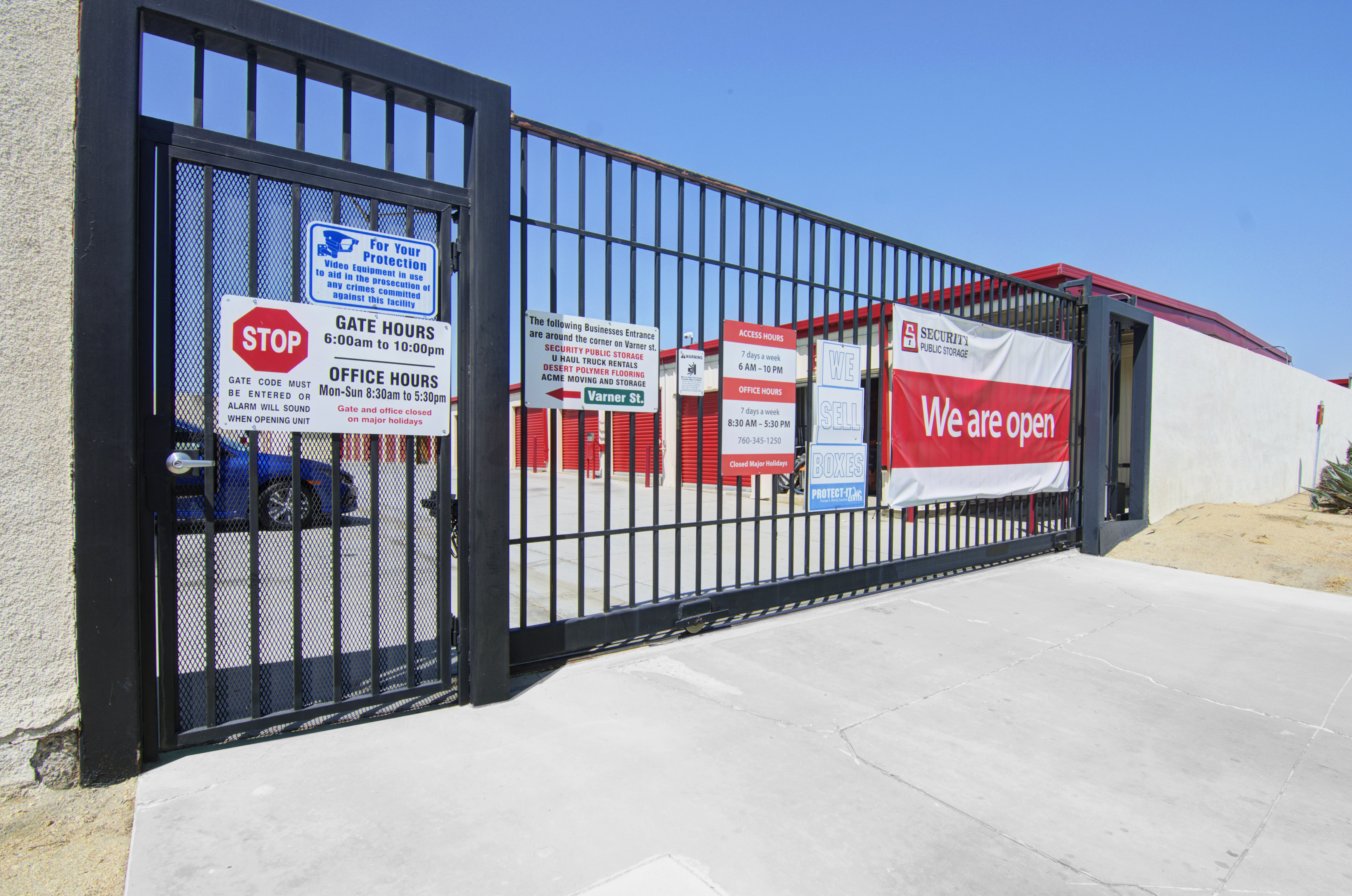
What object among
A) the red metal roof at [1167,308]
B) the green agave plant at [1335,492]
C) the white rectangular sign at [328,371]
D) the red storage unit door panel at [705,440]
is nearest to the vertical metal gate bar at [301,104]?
the white rectangular sign at [328,371]

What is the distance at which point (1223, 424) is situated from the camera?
39.1 ft

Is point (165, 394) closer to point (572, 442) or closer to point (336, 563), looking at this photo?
point (336, 563)

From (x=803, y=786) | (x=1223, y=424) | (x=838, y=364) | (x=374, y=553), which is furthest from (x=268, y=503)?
(x=1223, y=424)

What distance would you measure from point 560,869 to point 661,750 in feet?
2.97

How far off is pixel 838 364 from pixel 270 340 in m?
4.14

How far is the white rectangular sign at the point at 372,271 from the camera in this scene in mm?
3141

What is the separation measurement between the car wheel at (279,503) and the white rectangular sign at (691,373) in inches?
91.3

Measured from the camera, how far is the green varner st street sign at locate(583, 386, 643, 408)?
4.24 m

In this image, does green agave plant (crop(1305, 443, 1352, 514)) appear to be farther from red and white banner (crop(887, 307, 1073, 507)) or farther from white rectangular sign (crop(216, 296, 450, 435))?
white rectangular sign (crop(216, 296, 450, 435))

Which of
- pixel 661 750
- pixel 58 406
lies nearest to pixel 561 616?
pixel 661 750

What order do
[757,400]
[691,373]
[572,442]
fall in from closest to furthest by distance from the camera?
1. [691,373]
2. [757,400]
3. [572,442]

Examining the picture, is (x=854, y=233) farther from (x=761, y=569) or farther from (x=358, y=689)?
(x=358, y=689)

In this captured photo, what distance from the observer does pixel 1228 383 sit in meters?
11.9

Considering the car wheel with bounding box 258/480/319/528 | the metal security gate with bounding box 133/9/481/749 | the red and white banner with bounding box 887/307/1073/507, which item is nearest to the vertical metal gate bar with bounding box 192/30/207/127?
the metal security gate with bounding box 133/9/481/749
